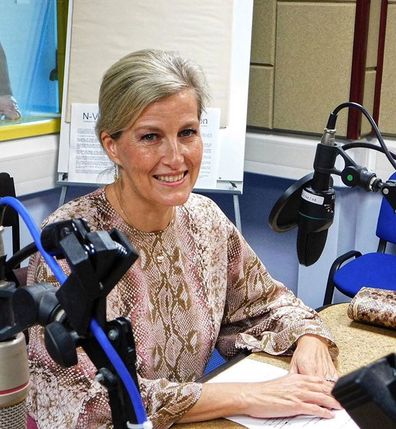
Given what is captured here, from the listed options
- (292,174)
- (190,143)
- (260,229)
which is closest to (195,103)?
(190,143)

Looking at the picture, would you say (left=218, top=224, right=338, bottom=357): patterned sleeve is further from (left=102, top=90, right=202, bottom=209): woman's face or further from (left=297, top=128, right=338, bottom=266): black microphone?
(left=297, top=128, right=338, bottom=266): black microphone

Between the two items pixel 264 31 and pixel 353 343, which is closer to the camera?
pixel 353 343

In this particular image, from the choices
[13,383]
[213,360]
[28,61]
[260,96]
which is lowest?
[213,360]

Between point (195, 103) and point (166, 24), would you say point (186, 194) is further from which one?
point (166, 24)

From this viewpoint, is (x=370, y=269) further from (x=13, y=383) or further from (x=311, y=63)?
(x=13, y=383)

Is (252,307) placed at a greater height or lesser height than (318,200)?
lesser

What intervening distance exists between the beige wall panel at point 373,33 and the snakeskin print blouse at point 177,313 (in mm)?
1646

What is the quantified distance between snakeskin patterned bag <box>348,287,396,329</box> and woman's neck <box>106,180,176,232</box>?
0.48 metres

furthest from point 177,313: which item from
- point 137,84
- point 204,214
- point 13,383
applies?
point 13,383

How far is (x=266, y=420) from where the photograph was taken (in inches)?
46.6

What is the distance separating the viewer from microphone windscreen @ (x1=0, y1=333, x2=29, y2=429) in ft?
1.80

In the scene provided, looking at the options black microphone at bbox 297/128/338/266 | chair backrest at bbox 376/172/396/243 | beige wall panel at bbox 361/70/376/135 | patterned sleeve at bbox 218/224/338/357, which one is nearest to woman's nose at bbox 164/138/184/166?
patterned sleeve at bbox 218/224/338/357

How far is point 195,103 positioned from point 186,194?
0.64 ft

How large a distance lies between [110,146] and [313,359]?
24.4 inches
